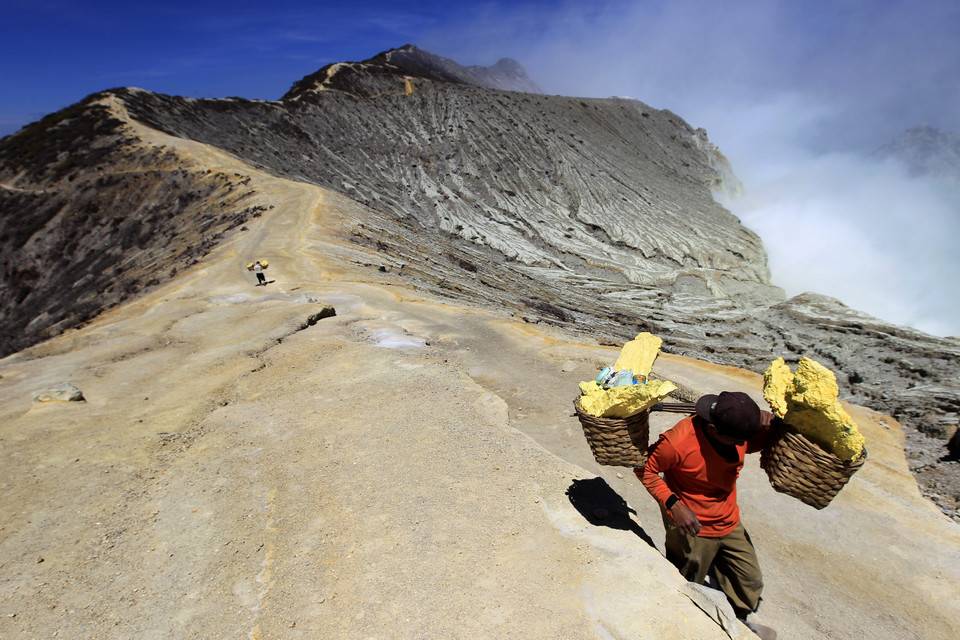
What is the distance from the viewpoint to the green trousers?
13.7 ft

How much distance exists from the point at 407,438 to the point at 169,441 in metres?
3.09

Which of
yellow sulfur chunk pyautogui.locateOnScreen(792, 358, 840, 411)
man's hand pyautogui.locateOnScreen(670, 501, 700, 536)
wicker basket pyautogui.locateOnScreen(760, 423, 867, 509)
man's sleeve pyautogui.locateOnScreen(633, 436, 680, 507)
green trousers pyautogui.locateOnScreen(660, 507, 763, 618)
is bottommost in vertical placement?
green trousers pyautogui.locateOnScreen(660, 507, 763, 618)

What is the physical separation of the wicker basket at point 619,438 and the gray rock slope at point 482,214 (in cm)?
1110

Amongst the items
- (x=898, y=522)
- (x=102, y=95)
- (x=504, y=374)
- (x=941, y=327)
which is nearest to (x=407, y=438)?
(x=504, y=374)

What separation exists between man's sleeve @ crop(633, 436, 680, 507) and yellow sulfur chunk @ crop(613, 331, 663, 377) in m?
0.61

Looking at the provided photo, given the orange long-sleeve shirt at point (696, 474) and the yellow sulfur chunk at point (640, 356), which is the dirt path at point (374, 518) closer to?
the orange long-sleeve shirt at point (696, 474)

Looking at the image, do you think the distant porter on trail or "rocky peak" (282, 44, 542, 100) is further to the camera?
"rocky peak" (282, 44, 542, 100)

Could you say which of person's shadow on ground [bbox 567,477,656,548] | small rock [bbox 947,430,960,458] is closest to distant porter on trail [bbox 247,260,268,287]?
person's shadow on ground [bbox 567,477,656,548]

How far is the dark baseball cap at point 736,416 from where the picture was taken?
3.38 m

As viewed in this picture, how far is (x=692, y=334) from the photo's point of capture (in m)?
25.0

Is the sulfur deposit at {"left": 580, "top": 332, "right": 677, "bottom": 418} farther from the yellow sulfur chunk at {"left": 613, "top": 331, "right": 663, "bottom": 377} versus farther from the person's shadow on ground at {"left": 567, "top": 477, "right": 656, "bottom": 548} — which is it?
the person's shadow on ground at {"left": 567, "top": 477, "right": 656, "bottom": 548}

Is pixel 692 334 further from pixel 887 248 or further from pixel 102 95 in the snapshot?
pixel 887 248

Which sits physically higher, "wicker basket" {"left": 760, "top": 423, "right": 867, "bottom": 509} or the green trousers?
"wicker basket" {"left": 760, "top": 423, "right": 867, "bottom": 509}

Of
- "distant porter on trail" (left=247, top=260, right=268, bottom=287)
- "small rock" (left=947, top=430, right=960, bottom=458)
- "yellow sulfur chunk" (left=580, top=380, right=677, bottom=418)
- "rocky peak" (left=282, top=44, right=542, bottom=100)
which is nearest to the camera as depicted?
"yellow sulfur chunk" (left=580, top=380, right=677, bottom=418)
